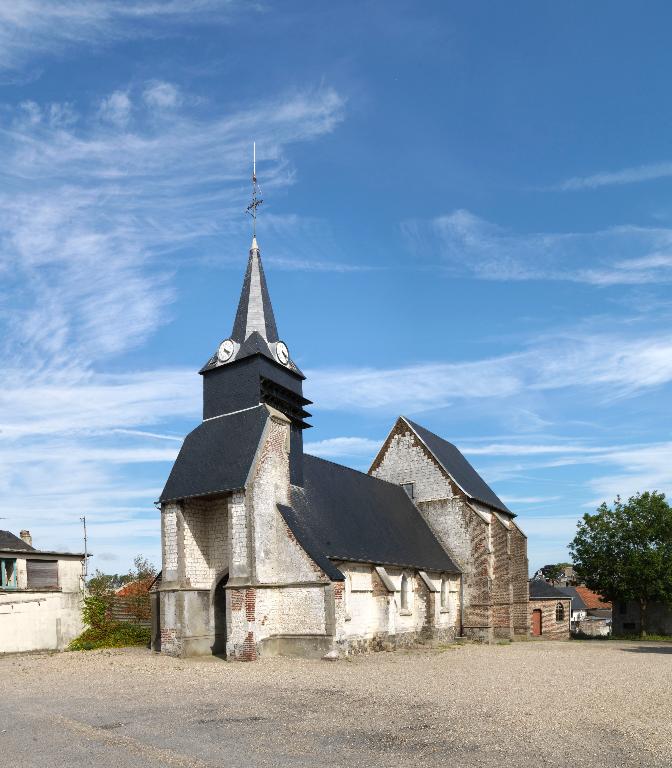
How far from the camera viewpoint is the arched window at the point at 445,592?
2909cm

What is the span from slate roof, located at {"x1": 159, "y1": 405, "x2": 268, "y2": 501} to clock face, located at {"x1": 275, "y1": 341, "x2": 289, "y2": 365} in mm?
2377

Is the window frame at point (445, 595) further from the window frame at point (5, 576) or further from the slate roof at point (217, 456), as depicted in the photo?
the window frame at point (5, 576)

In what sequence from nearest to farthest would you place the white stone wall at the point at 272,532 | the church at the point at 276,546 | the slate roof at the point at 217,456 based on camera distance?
1. the church at the point at 276,546
2. the white stone wall at the point at 272,532
3. the slate roof at the point at 217,456

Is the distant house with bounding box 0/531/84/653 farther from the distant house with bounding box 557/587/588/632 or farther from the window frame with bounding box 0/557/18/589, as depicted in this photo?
the distant house with bounding box 557/587/588/632

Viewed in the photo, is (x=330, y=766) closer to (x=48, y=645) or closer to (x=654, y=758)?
(x=654, y=758)

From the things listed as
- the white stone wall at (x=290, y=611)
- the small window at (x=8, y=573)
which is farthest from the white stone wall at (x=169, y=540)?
the small window at (x=8, y=573)

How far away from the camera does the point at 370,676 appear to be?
15.2 m

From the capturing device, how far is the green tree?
109 ft

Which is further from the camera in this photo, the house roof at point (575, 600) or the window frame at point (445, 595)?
the house roof at point (575, 600)

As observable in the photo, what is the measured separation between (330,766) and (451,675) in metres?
8.43

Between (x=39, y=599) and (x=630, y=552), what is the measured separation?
26233 mm

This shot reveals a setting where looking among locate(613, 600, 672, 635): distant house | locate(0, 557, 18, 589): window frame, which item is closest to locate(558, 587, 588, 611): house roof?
locate(613, 600, 672, 635): distant house

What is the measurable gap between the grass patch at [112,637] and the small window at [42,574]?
2.87 metres

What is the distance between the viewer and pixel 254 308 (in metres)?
25.1
